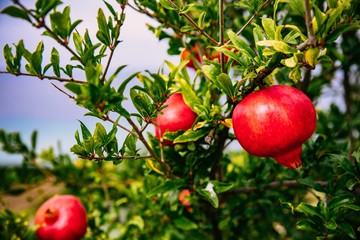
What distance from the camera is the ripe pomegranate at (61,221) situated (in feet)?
4.06

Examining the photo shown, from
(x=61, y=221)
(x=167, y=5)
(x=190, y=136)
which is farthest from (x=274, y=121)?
(x=61, y=221)

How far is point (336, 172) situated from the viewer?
1.06m

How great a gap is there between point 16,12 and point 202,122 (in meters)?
0.50

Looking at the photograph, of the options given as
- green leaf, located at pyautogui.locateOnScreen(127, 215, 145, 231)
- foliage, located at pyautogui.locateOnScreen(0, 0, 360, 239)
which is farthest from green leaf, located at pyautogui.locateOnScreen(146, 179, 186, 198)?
green leaf, located at pyautogui.locateOnScreen(127, 215, 145, 231)

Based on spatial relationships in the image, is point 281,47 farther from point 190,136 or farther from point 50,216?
point 50,216

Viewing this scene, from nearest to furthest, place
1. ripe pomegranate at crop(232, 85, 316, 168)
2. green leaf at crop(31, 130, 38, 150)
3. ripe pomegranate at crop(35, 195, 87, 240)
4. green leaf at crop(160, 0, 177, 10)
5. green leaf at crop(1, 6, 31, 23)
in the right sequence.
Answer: green leaf at crop(1, 6, 31, 23) → ripe pomegranate at crop(232, 85, 316, 168) → green leaf at crop(160, 0, 177, 10) → ripe pomegranate at crop(35, 195, 87, 240) → green leaf at crop(31, 130, 38, 150)

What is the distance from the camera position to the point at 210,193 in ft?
3.01

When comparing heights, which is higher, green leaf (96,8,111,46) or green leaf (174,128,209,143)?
green leaf (96,8,111,46)

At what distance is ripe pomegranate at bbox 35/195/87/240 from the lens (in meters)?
1.24

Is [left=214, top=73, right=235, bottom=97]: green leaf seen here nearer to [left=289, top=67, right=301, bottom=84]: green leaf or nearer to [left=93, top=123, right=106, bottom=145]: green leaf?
[left=289, top=67, right=301, bottom=84]: green leaf

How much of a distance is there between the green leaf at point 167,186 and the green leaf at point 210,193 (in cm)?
6

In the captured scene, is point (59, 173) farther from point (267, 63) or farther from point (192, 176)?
point (267, 63)

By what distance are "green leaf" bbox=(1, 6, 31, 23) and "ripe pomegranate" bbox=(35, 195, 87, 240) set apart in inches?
36.0

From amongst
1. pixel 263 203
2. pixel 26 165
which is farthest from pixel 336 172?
pixel 26 165
